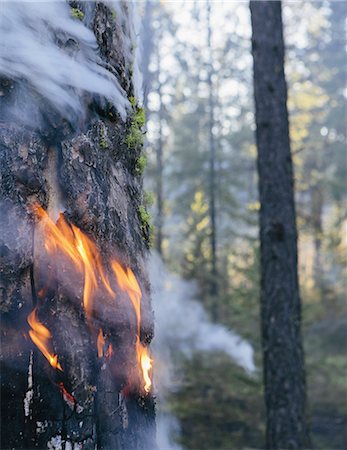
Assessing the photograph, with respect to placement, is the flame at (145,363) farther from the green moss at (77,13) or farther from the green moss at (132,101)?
the green moss at (77,13)

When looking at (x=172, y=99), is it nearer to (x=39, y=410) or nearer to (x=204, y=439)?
(x=204, y=439)

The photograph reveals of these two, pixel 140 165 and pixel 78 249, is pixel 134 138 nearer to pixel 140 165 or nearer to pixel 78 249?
pixel 140 165

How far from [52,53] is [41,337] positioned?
1.41 metres

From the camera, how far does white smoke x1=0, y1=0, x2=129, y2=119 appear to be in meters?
2.27

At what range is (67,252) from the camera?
2.27m

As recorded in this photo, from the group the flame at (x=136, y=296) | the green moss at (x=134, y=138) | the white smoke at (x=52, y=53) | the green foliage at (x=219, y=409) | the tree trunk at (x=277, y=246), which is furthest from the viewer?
the green foliage at (x=219, y=409)

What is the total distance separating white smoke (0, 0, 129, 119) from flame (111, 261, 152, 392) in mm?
857

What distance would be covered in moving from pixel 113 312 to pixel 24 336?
1.46 ft

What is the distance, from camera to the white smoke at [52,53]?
2.27 metres

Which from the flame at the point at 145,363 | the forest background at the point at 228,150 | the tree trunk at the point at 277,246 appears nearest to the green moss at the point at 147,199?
the flame at the point at 145,363

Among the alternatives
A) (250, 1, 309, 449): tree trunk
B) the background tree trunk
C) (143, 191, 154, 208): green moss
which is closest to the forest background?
the background tree trunk

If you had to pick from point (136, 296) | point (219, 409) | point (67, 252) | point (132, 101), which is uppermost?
point (132, 101)

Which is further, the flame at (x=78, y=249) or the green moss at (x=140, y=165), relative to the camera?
the green moss at (x=140, y=165)

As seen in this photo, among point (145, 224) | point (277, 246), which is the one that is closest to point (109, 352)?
point (145, 224)
